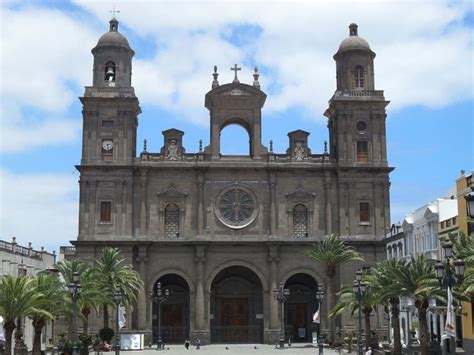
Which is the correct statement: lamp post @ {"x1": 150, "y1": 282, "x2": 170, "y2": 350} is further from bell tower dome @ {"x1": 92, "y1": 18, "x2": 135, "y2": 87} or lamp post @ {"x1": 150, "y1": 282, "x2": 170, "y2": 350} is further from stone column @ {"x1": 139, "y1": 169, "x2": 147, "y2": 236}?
bell tower dome @ {"x1": 92, "y1": 18, "x2": 135, "y2": 87}

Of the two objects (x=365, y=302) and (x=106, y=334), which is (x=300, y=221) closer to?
(x=365, y=302)

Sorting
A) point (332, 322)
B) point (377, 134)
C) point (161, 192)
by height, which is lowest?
point (332, 322)

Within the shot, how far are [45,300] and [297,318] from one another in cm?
3401

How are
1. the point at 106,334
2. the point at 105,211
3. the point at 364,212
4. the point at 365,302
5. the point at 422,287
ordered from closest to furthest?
the point at 422,287 < the point at 365,302 < the point at 106,334 < the point at 105,211 < the point at 364,212

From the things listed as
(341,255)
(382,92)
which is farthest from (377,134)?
(341,255)

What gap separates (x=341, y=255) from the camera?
208 feet

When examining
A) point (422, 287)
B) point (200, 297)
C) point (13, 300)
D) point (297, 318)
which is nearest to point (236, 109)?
point (200, 297)

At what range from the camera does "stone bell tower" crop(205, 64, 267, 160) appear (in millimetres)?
70750

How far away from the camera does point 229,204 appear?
230 feet

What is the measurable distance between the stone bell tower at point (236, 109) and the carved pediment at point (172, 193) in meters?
4.46

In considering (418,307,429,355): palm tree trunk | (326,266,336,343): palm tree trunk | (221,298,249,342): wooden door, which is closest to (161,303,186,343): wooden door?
(221,298,249,342): wooden door

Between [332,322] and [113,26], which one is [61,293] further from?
[113,26]

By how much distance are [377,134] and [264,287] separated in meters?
17.7

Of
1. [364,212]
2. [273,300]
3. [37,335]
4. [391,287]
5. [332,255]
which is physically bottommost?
[37,335]
